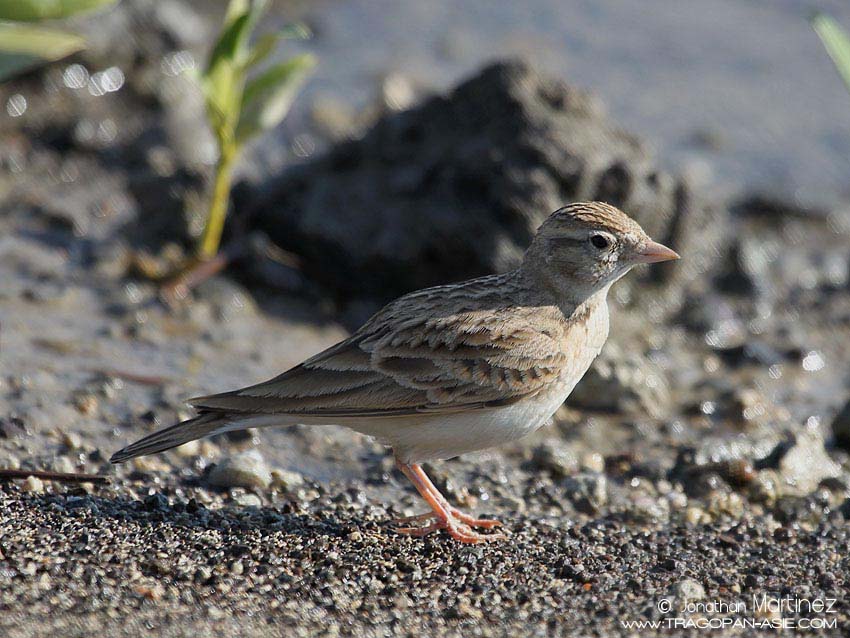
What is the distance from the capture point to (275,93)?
8.10 meters

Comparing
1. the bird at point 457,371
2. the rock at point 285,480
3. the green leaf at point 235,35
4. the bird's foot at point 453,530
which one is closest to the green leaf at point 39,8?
the green leaf at point 235,35

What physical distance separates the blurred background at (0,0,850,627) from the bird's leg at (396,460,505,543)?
0.25 metres

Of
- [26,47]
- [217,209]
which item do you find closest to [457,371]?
[217,209]

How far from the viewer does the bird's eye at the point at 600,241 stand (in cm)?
631

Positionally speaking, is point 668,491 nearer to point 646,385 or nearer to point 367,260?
point 646,385

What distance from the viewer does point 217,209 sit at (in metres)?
8.41

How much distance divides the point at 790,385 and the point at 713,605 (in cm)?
372

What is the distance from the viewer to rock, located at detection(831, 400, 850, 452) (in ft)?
24.9

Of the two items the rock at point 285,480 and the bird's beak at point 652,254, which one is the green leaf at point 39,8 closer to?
the rock at point 285,480

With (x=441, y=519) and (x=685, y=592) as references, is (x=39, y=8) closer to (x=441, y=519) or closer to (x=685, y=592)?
(x=441, y=519)

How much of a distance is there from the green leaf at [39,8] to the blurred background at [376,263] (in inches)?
1.7

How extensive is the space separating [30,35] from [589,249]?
158 inches

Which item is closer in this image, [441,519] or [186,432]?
[186,432]

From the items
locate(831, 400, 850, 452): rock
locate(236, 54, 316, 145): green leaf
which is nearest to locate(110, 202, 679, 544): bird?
locate(831, 400, 850, 452): rock
